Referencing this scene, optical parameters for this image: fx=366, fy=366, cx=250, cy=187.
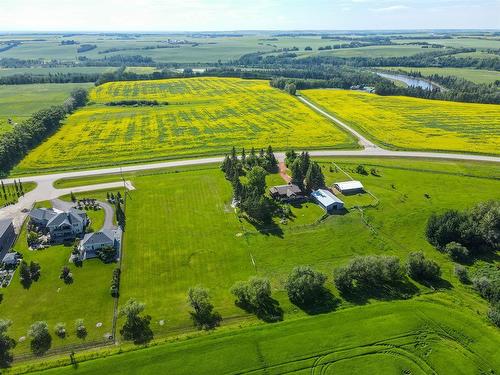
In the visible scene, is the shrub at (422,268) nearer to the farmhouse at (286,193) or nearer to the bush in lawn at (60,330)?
the farmhouse at (286,193)

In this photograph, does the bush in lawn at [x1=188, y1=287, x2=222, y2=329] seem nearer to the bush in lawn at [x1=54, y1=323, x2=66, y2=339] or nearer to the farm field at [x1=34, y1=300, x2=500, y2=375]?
the farm field at [x1=34, y1=300, x2=500, y2=375]

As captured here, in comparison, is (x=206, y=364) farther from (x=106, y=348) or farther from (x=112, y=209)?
(x=112, y=209)

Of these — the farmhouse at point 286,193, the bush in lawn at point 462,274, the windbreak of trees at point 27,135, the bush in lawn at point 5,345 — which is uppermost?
the windbreak of trees at point 27,135

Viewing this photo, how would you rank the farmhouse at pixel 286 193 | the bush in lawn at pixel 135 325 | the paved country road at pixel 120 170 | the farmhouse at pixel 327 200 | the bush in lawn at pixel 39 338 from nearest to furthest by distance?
the bush in lawn at pixel 39 338 → the bush in lawn at pixel 135 325 → the farmhouse at pixel 327 200 → the paved country road at pixel 120 170 → the farmhouse at pixel 286 193

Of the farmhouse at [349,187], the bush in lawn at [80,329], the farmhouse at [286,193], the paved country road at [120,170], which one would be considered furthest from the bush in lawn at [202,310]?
the farmhouse at [349,187]

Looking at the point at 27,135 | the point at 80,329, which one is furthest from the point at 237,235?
the point at 27,135

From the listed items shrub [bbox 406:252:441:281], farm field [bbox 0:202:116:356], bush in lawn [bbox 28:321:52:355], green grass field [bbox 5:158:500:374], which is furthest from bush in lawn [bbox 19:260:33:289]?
shrub [bbox 406:252:441:281]

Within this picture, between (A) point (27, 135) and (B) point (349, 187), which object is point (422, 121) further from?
(A) point (27, 135)
